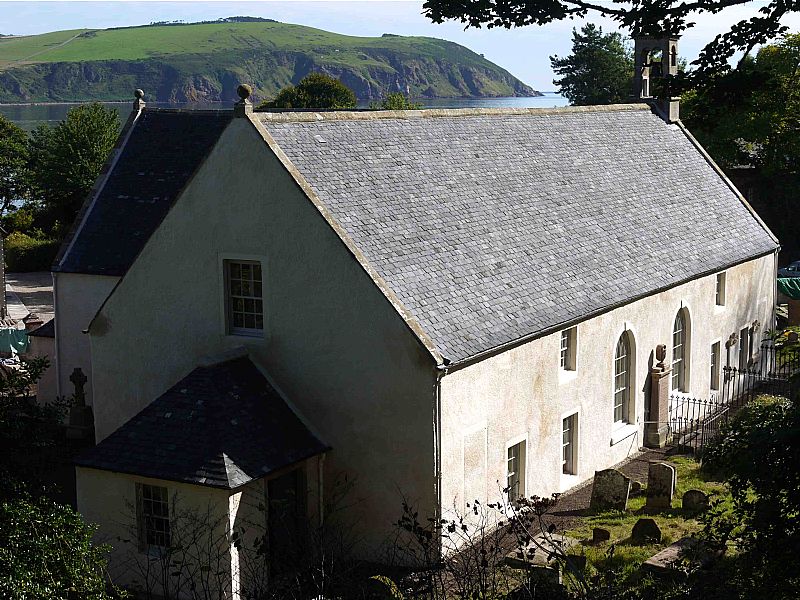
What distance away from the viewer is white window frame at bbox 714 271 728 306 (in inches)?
1476

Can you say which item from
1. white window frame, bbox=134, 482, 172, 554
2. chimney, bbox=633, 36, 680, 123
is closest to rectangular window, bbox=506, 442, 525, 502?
white window frame, bbox=134, 482, 172, 554

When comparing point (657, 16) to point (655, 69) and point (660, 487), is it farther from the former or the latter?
point (655, 69)

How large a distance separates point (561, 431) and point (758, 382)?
47.3 ft

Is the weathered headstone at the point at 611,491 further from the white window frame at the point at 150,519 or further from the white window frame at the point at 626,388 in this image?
the white window frame at the point at 150,519

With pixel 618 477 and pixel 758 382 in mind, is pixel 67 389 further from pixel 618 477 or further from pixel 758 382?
pixel 758 382

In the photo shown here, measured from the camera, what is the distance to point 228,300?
87.0 feet

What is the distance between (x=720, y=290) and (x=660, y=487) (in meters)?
12.4

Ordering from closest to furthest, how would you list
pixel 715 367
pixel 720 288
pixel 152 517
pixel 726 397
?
1. pixel 152 517
2. pixel 720 288
3. pixel 715 367
4. pixel 726 397

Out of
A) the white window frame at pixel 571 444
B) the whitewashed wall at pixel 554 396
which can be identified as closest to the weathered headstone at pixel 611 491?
the whitewashed wall at pixel 554 396

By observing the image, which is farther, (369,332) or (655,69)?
(655,69)

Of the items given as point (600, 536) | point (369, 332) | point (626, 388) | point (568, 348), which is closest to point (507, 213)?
point (568, 348)

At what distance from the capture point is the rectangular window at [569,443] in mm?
29420

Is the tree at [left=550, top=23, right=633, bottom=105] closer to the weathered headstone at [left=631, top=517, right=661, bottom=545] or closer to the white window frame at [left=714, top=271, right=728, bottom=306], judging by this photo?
the white window frame at [left=714, top=271, right=728, bottom=306]

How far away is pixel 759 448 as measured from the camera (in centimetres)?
1656
